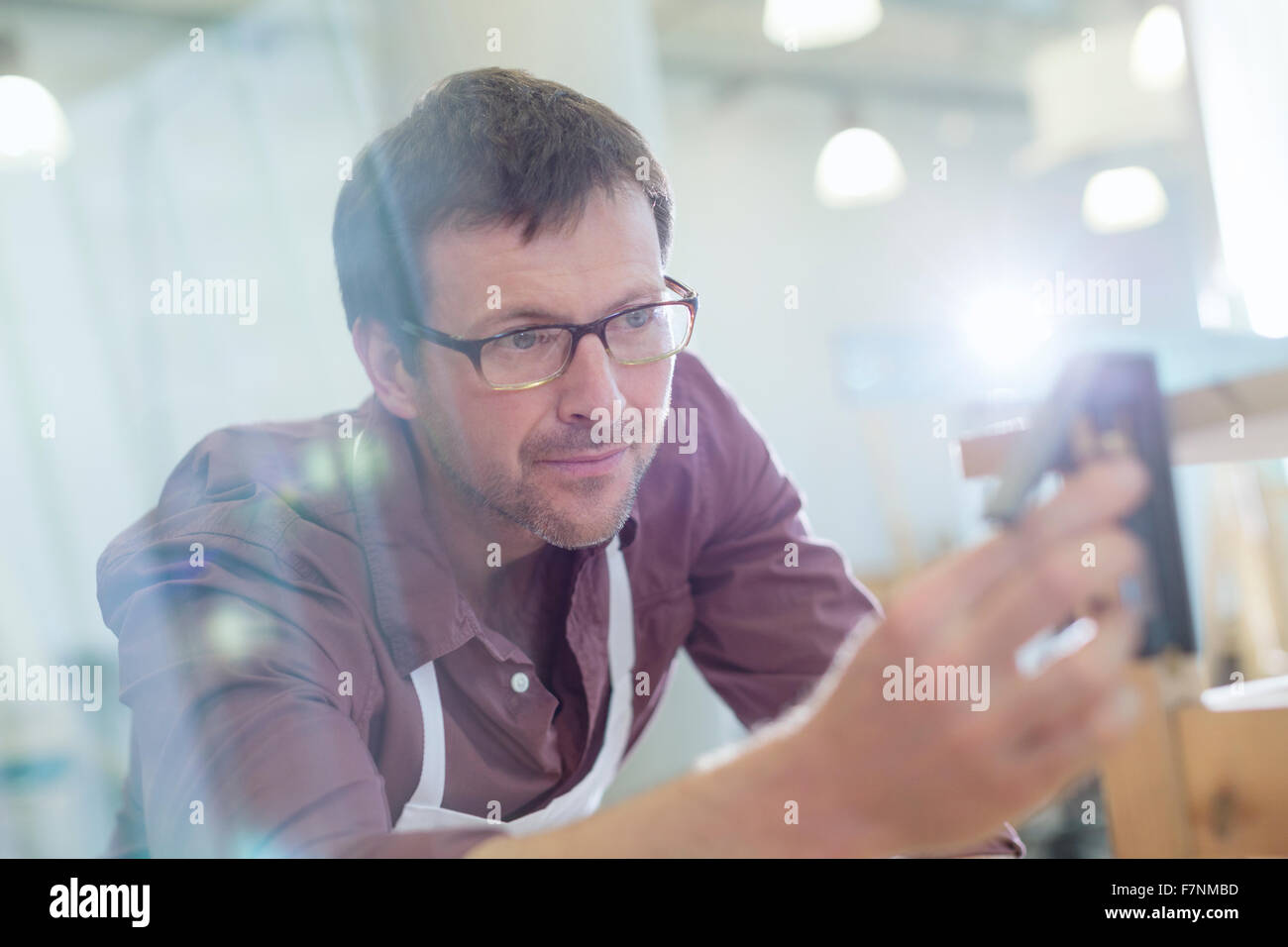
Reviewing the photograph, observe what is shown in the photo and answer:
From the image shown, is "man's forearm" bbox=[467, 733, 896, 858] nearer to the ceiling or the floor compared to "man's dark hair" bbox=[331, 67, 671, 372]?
nearer to the floor

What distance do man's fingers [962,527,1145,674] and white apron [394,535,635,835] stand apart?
1.26ft

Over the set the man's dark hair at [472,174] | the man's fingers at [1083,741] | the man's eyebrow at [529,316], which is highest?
the man's dark hair at [472,174]

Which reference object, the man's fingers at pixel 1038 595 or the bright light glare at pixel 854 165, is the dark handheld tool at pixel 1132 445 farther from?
the bright light glare at pixel 854 165

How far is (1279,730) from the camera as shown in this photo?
2.16 feet

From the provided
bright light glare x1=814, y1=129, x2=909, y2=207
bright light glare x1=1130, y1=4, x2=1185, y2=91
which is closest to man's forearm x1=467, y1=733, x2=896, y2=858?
bright light glare x1=1130, y1=4, x2=1185, y2=91

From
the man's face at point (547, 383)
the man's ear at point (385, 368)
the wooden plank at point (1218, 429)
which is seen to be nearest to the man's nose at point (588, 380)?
the man's face at point (547, 383)

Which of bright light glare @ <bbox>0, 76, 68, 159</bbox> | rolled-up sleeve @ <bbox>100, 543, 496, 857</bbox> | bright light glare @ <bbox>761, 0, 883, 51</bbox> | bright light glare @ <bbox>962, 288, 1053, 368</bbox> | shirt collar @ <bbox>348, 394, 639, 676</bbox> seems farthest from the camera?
bright light glare @ <bbox>962, 288, 1053, 368</bbox>

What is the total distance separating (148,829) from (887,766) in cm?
41

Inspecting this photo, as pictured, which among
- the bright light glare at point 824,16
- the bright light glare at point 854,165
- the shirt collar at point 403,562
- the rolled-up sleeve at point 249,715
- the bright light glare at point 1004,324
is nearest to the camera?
the rolled-up sleeve at point 249,715

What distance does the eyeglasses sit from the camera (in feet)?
2.09

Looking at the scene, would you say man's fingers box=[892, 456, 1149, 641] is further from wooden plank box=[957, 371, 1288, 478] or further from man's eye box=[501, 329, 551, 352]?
man's eye box=[501, 329, 551, 352]

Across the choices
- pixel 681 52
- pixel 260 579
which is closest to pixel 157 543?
pixel 260 579

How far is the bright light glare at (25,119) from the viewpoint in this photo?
3.80ft

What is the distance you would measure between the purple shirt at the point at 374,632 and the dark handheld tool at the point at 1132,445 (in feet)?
0.76
